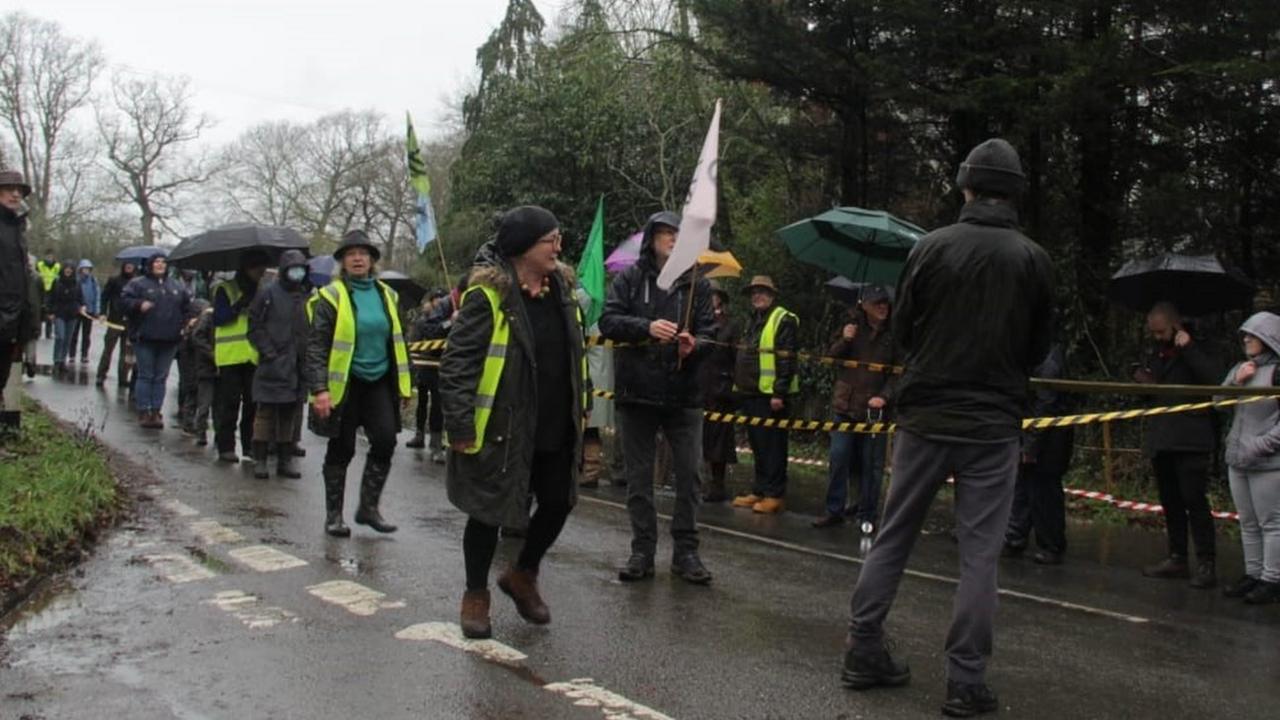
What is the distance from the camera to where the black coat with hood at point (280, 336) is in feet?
33.9

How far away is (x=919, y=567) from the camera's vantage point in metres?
8.02

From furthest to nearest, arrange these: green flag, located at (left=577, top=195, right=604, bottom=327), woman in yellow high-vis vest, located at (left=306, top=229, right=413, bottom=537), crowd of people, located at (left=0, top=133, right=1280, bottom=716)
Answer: green flag, located at (left=577, top=195, right=604, bottom=327)
woman in yellow high-vis vest, located at (left=306, top=229, right=413, bottom=537)
crowd of people, located at (left=0, top=133, right=1280, bottom=716)

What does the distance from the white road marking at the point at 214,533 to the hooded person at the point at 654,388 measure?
→ 101 inches

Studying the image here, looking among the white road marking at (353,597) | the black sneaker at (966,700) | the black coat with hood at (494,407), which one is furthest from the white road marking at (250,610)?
the black sneaker at (966,700)

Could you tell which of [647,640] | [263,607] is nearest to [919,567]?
[647,640]

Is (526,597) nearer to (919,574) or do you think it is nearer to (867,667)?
(867,667)

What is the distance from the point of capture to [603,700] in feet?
15.3

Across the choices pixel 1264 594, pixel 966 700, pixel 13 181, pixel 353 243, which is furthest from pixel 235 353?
pixel 1264 594

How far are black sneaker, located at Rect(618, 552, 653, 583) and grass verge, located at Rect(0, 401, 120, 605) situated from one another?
315cm

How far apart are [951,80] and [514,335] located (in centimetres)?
808

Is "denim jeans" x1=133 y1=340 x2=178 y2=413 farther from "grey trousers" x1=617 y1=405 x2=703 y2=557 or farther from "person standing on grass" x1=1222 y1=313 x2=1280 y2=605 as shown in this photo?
"person standing on grass" x1=1222 y1=313 x2=1280 y2=605

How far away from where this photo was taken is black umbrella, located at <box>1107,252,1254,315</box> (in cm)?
807

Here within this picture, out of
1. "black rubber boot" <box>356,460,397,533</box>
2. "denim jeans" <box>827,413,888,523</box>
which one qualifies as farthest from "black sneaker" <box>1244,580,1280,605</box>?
"black rubber boot" <box>356,460,397,533</box>

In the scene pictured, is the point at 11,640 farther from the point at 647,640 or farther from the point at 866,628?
the point at 866,628
